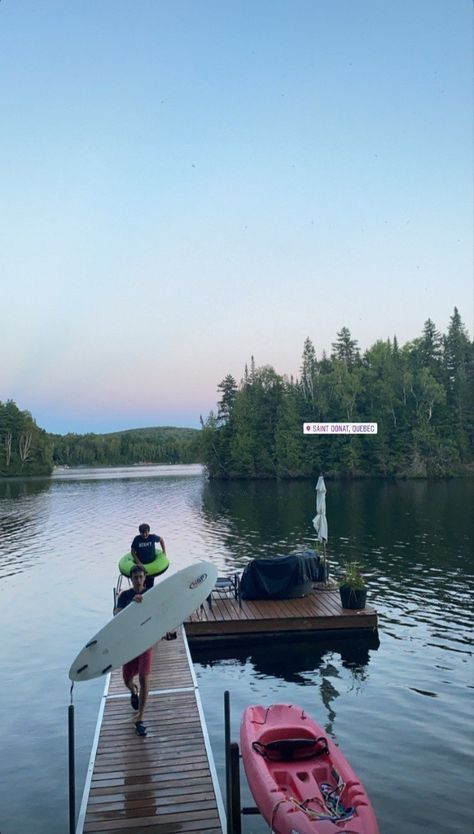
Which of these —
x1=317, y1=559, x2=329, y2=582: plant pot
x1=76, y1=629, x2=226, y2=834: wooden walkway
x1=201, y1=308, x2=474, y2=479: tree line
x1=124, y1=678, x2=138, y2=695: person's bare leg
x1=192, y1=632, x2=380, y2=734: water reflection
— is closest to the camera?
x1=76, y1=629, x2=226, y2=834: wooden walkway

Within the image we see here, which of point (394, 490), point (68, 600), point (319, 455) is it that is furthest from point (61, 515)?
point (319, 455)

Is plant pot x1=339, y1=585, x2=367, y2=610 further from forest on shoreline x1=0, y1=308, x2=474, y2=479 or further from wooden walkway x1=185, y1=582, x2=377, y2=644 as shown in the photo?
forest on shoreline x1=0, y1=308, x2=474, y2=479

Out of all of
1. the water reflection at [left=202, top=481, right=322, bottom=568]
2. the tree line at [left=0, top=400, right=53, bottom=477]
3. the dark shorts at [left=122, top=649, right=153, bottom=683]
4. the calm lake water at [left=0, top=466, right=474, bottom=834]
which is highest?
the tree line at [left=0, top=400, right=53, bottom=477]

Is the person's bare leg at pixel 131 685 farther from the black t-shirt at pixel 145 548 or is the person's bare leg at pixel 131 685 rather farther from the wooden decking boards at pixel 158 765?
the black t-shirt at pixel 145 548

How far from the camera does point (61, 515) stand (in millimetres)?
54781

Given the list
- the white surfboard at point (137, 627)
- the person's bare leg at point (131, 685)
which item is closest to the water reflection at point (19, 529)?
the person's bare leg at point (131, 685)

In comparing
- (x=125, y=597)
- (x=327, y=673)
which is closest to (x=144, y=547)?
(x=125, y=597)

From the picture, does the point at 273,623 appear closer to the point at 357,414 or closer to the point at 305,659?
the point at 305,659

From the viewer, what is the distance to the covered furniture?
1883cm

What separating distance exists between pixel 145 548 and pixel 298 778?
193 inches

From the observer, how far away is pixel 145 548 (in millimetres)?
11578

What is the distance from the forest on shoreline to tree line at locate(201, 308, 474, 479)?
18 centimetres

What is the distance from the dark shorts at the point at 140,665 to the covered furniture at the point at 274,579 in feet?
31.2

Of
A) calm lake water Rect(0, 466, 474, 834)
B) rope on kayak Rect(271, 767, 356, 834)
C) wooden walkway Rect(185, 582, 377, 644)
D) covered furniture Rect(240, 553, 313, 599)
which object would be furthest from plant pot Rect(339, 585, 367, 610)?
rope on kayak Rect(271, 767, 356, 834)
